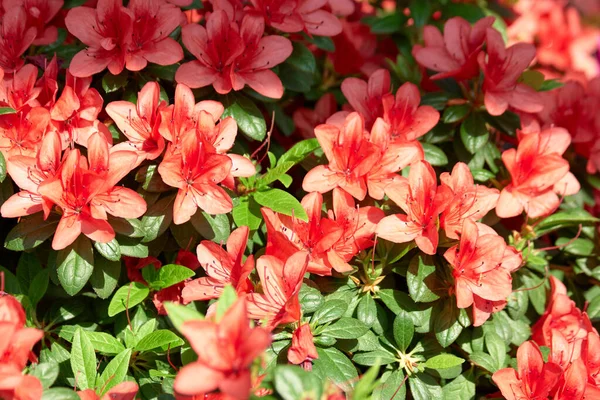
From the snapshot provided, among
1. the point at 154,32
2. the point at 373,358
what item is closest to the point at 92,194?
the point at 154,32

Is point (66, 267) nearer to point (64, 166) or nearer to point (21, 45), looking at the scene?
point (64, 166)

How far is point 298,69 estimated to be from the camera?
77.0 inches

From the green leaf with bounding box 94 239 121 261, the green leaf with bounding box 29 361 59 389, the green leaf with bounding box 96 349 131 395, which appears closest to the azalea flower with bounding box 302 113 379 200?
the green leaf with bounding box 94 239 121 261

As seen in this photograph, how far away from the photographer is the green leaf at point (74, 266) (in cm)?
147

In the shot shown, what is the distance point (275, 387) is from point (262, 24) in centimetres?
100

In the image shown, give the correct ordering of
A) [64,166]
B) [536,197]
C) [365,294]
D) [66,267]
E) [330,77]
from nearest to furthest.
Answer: [64,166] → [66,267] → [365,294] → [536,197] → [330,77]

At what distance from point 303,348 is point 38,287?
0.68 meters

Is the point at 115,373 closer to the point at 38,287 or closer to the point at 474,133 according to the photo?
the point at 38,287

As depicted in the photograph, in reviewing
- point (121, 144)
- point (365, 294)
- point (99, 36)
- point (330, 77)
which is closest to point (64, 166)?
point (121, 144)

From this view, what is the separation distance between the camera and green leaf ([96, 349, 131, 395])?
138 cm

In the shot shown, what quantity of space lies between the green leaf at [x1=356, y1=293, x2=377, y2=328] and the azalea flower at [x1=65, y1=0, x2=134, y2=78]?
839 mm

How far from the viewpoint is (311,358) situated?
140 cm

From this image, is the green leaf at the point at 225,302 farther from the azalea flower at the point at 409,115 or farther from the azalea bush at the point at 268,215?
the azalea flower at the point at 409,115

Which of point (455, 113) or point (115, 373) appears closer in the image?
point (115, 373)
